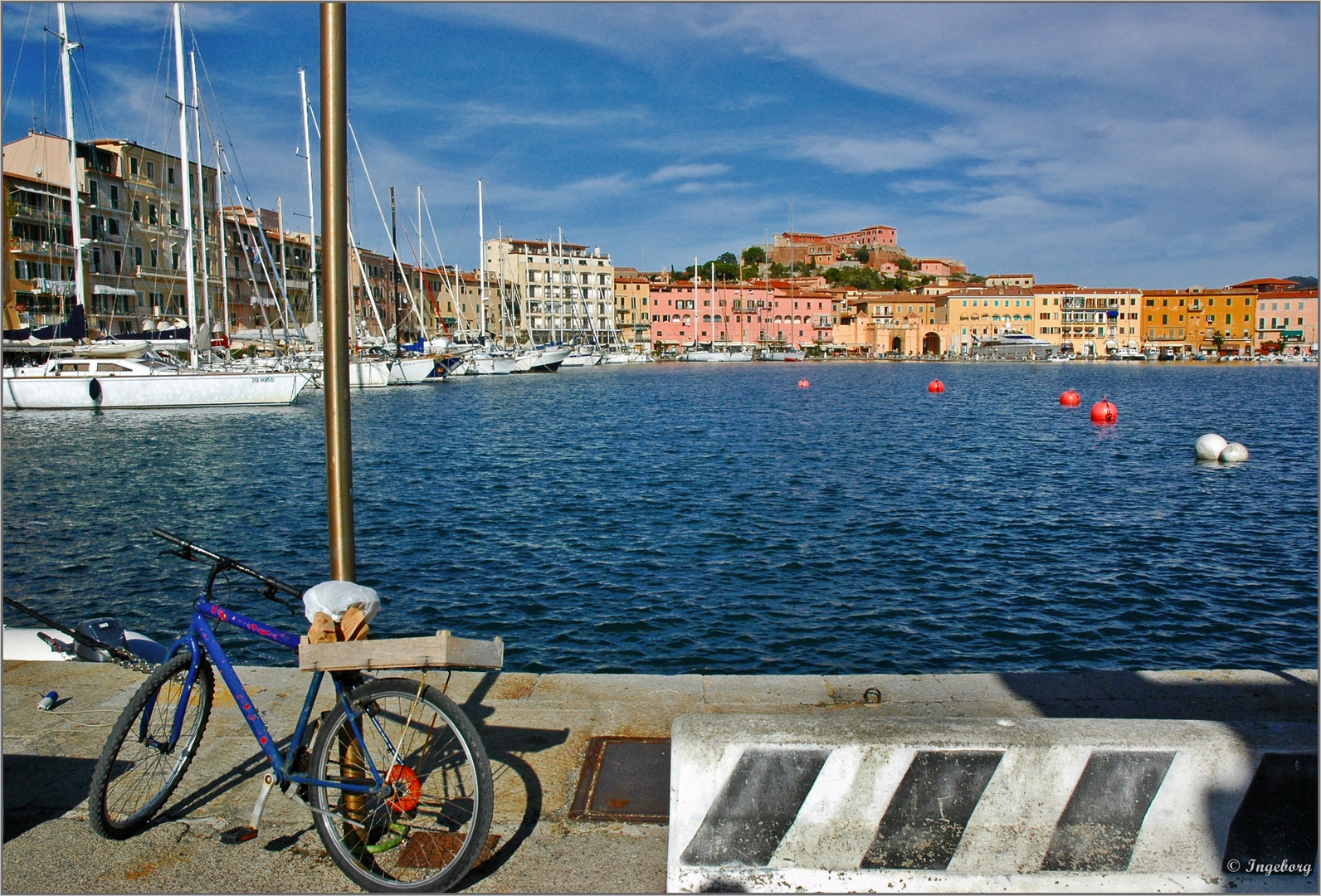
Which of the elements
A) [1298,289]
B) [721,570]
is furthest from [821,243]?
[721,570]

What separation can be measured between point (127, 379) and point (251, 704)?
133 feet

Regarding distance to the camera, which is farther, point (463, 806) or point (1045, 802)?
point (463, 806)

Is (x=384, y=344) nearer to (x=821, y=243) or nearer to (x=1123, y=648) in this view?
(x=1123, y=648)

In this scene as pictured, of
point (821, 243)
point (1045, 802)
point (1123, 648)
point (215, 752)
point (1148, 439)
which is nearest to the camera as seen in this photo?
point (1045, 802)

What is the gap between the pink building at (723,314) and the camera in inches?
5571

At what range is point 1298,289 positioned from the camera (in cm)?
14825

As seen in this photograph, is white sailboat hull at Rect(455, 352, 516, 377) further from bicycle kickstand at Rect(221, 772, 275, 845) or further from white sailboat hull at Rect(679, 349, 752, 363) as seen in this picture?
bicycle kickstand at Rect(221, 772, 275, 845)

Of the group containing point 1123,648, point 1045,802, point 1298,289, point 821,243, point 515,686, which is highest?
point 821,243

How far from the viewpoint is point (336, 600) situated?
3.49m

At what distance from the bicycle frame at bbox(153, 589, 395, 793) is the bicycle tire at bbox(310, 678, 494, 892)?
51mm

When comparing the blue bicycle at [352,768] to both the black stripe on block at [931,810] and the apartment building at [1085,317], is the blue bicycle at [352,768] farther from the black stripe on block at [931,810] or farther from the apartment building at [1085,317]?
the apartment building at [1085,317]

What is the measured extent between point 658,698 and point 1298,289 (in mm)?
177002

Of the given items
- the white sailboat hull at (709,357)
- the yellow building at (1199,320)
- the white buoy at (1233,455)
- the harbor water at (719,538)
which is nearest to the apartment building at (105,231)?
the harbor water at (719,538)

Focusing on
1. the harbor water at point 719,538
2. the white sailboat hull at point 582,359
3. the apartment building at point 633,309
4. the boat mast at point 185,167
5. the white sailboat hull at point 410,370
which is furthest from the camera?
the apartment building at point 633,309
